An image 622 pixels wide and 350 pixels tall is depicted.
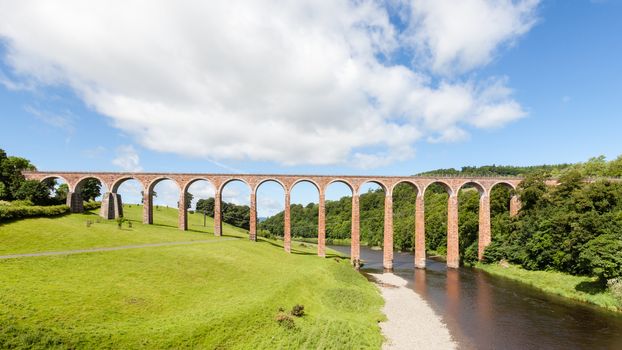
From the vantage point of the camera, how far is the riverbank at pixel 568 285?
32400 mm

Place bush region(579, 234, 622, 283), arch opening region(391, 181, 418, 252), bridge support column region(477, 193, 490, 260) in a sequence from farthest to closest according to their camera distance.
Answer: arch opening region(391, 181, 418, 252), bridge support column region(477, 193, 490, 260), bush region(579, 234, 622, 283)

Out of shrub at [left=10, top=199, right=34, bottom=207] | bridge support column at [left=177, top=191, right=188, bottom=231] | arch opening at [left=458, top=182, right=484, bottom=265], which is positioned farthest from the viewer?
arch opening at [left=458, top=182, right=484, bottom=265]

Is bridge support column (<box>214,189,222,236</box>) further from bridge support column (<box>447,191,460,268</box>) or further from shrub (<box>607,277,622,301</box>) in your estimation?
shrub (<box>607,277,622,301</box>)

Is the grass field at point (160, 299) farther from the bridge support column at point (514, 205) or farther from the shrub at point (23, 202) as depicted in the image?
the bridge support column at point (514, 205)

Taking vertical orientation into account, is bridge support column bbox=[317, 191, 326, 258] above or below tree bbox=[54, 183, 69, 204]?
below

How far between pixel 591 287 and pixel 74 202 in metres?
76.0

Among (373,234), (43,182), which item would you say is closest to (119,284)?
(43,182)

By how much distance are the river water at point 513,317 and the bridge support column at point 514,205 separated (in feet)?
60.1

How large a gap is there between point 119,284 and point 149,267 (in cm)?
506

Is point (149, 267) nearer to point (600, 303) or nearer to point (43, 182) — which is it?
point (43, 182)

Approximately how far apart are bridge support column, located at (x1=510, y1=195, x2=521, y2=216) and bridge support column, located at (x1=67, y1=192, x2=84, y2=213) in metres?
79.8

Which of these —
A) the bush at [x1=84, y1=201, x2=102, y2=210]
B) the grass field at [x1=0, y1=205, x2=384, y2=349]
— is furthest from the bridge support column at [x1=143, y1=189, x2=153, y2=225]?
the grass field at [x1=0, y1=205, x2=384, y2=349]

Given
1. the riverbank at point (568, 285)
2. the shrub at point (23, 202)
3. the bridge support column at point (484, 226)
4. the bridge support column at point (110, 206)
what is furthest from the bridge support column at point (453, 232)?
the shrub at point (23, 202)

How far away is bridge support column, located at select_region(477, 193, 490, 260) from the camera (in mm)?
58963
